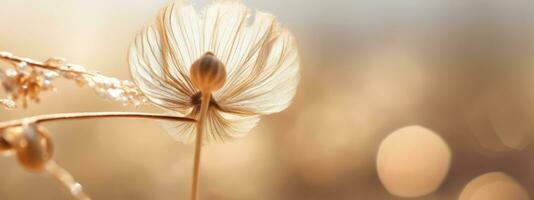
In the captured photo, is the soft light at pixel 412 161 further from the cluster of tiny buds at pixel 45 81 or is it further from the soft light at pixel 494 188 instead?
the cluster of tiny buds at pixel 45 81

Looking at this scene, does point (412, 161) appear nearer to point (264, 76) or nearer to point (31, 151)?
point (264, 76)

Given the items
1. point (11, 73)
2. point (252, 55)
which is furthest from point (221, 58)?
point (11, 73)

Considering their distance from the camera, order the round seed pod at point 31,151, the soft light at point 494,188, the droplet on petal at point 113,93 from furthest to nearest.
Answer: the soft light at point 494,188 < the droplet on petal at point 113,93 < the round seed pod at point 31,151

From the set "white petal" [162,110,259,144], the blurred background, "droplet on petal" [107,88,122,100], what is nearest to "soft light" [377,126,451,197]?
the blurred background

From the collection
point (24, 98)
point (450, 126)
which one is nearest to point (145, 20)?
point (450, 126)

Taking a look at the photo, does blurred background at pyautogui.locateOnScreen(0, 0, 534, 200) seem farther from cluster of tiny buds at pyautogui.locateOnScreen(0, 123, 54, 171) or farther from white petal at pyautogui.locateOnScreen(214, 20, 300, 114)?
cluster of tiny buds at pyautogui.locateOnScreen(0, 123, 54, 171)

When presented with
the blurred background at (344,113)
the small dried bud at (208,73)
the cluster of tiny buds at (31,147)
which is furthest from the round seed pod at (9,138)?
the blurred background at (344,113)
